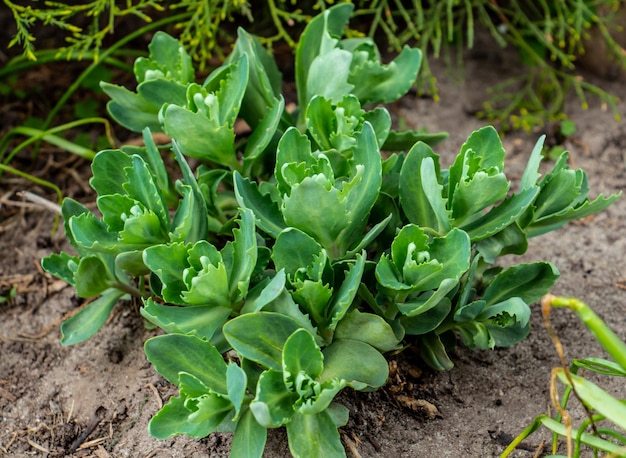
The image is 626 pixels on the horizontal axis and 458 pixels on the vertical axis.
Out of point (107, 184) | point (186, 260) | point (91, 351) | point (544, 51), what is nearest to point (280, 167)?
point (186, 260)

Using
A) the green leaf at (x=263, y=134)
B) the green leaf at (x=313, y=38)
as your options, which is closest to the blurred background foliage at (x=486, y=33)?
the green leaf at (x=313, y=38)

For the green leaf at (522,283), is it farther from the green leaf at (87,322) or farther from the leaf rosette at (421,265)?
the green leaf at (87,322)

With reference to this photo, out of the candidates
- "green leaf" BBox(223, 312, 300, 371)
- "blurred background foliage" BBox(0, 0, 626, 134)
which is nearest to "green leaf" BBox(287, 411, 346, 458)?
"green leaf" BBox(223, 312, 300, 371)

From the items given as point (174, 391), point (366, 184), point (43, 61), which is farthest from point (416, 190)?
point (43, 61)

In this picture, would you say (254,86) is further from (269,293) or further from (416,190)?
(269,293)

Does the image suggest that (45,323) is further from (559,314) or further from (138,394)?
(559,314)

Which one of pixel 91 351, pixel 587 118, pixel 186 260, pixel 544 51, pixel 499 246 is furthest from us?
pixel 544 51
